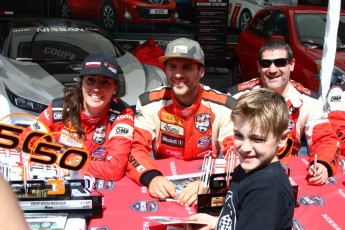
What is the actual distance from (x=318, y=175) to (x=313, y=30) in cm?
464

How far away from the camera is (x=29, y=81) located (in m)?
4.82

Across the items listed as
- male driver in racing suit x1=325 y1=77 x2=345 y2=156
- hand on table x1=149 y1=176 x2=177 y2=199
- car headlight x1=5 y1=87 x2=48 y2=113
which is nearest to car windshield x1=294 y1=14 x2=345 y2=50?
male driver in racing suit x1=325 y1=77 x2=345 y2=156

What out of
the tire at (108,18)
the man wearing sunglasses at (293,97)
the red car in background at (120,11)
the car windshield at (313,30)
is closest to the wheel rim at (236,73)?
the car windshield at (313,30)

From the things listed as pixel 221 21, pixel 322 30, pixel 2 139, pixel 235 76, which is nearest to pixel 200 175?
pixel 2 139

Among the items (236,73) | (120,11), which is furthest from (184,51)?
(120,11)

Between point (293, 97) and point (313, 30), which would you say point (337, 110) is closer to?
point (293, 97)

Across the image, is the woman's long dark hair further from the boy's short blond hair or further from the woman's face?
the boy's short blond hair

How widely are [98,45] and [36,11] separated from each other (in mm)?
3359

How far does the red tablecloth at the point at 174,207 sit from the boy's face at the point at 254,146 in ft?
1.63

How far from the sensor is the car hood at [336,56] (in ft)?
18.7

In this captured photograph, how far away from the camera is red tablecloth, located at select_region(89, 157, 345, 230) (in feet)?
6.66

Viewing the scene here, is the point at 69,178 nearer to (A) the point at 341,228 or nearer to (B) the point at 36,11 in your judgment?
(A) the point at 341,228

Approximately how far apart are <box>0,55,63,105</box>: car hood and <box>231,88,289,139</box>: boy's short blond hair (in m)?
3.15

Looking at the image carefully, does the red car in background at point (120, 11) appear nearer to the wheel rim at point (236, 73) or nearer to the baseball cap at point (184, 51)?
the wheel rim at point (236, 73)
